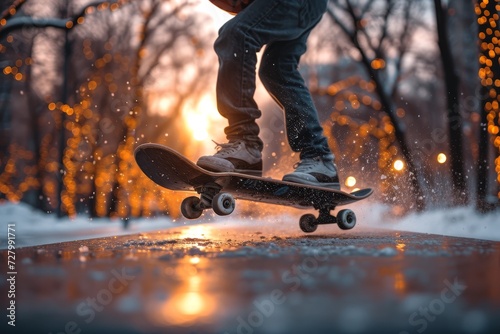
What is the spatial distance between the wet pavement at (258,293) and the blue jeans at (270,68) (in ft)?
5.51

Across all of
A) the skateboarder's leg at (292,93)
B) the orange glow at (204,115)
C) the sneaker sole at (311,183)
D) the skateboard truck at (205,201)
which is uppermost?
the orange glow at (204,115)

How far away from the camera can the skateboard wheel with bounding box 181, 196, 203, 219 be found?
4117 mm

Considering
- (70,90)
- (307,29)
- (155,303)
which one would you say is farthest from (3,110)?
(155,303)

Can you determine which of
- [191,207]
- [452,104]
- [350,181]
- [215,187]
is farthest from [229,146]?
[452,104]

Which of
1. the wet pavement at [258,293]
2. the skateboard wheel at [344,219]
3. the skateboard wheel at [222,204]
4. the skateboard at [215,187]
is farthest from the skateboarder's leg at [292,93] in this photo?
the wet pavement at [258,293]

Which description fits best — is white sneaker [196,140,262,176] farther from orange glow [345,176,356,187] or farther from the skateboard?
orange glow [345,176,356,187]

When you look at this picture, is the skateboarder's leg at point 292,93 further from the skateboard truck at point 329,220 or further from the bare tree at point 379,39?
the bare tree at point 379,39

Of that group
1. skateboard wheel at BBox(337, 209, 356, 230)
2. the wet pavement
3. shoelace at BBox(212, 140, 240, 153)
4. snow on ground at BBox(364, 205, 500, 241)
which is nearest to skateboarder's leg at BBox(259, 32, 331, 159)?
skateboard wheel at BBox(337, 209, 356, 230)

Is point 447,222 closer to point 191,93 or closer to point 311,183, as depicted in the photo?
point 311,183

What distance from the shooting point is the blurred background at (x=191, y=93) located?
848 cm

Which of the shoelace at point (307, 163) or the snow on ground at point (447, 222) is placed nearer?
the shoelace at point (307, 163)

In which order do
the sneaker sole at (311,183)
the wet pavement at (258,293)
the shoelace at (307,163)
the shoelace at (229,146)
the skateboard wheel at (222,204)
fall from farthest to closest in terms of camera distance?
the shoelace at (307,163) → the sneaker sole at (311,183) → the shoelace at (229,146) → the skateboard wheel at (222,204) → the wet pavement at (258,293)

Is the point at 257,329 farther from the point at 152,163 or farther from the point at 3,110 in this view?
the point at 3,110

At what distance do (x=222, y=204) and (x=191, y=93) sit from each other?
16.5 meters
